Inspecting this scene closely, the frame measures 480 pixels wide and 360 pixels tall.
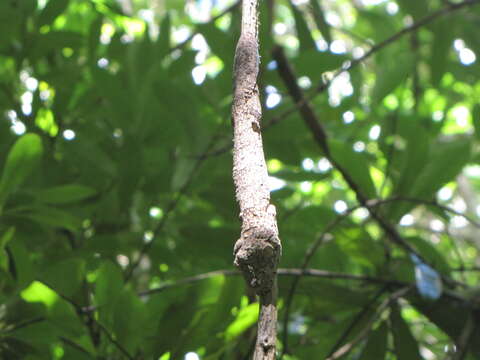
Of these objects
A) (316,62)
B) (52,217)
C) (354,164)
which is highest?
(316,62)

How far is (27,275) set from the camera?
0.87 metres

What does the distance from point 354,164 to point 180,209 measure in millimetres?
491

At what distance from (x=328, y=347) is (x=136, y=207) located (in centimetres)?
47

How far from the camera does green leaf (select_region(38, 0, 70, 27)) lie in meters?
1.35

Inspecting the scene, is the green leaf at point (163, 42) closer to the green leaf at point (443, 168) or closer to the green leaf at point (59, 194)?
the green leaf at point (59, 194)

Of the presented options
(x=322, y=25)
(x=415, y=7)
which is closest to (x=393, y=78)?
(x=322, y=25)

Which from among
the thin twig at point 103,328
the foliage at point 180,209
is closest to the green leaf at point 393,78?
the foliage at point 180,209

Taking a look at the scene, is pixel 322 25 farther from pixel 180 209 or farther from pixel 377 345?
pixel 377 345

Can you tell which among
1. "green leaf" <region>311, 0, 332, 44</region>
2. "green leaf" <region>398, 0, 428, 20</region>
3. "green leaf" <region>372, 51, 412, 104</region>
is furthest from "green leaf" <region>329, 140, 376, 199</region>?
"green leaf" <region>398, 0, 428, 20</region>

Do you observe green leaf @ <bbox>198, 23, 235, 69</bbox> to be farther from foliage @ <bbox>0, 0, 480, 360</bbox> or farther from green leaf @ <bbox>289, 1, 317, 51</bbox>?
green leaf @ <bbox>289, 1, 317, 51</bbox>

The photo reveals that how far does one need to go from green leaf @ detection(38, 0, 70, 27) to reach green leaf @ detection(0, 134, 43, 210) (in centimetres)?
52

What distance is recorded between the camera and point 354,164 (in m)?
1.13

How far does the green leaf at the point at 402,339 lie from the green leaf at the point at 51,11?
91cm

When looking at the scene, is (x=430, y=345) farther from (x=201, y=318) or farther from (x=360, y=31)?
(x=360, y=31)
